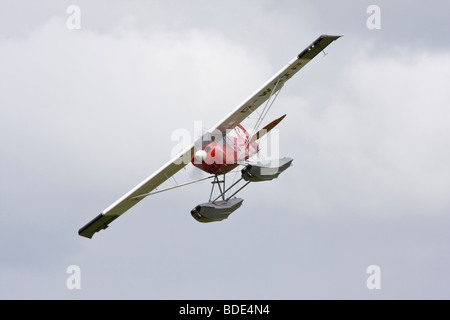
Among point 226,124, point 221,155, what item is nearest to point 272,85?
point 226,124

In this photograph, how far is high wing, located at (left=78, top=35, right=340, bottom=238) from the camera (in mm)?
34406

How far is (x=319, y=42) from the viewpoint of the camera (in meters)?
34.0

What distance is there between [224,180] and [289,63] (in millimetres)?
4562

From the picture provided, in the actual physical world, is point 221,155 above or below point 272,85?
below

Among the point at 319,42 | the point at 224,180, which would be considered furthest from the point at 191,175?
the point at 319,42

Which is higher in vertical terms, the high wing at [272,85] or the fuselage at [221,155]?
the high wing at [272,85]

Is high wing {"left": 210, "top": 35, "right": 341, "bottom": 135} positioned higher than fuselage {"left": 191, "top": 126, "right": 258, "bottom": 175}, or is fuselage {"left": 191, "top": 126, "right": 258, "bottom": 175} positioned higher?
high wing {"left": 210, "top": 35, "right": 341, "bottom": 135}

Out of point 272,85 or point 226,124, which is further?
point 226,124

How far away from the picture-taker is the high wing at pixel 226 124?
113 feet

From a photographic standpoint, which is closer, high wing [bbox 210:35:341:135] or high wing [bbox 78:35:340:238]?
high wing [bbox 210:35:341:135]

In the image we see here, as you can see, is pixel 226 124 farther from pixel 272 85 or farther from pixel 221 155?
pixel 272 85

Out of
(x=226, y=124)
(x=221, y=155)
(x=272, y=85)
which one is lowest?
(x=221, y=155)

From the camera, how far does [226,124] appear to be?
116 feet

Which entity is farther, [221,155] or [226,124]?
[226,124]
